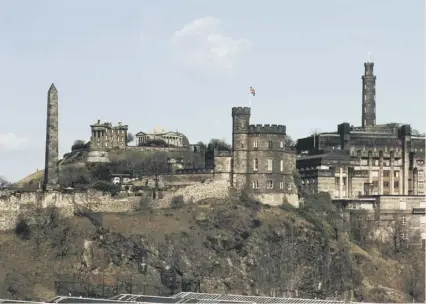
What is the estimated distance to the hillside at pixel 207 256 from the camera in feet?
334

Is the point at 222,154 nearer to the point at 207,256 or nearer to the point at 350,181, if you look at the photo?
the point at 207,256

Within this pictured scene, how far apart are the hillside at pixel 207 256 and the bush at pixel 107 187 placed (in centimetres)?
362

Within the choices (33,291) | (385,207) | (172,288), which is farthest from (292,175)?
(33,291)

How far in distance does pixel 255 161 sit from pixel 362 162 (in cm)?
2423

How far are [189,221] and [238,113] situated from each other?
12.6m

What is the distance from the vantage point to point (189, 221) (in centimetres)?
11100

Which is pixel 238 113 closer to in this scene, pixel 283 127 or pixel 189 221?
pixel 283 127

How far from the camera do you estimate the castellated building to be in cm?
11775

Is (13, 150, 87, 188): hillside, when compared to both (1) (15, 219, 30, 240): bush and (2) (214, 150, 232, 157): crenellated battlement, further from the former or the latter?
(1) (15, 219, 30, 240): bush

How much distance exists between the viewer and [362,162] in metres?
140

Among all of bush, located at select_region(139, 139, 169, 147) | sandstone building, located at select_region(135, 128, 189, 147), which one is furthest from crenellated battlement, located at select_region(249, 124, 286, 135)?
sandstone building, located at select_region(135, 128, 189, 147)

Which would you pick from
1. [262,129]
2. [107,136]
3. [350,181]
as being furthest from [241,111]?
[107,136]

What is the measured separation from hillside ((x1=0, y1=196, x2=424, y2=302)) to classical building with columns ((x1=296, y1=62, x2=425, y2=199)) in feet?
38.6

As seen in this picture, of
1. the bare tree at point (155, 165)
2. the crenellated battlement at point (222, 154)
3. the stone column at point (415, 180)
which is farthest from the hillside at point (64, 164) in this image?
the stone column at point (415, 180)
